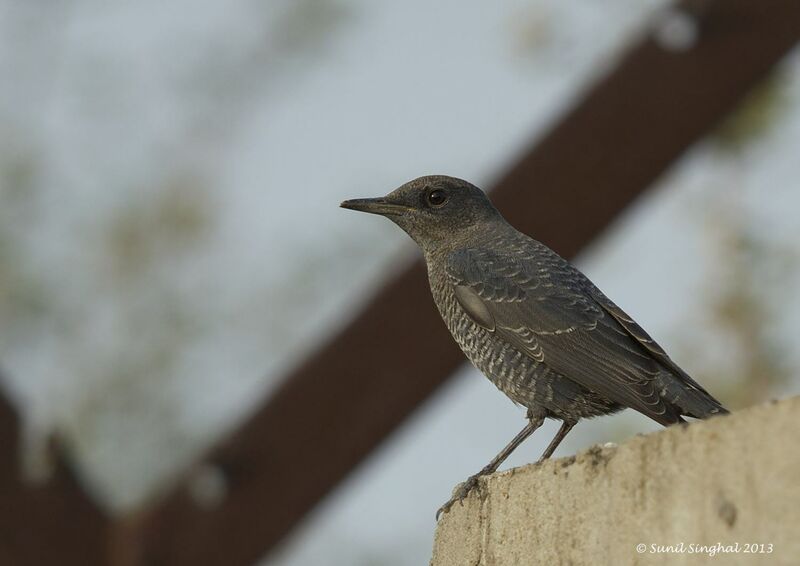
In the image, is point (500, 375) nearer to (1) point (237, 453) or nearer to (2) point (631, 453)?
(1) point (237, 453)

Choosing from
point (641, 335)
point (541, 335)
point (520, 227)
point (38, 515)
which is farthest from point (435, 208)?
point (38, 515)

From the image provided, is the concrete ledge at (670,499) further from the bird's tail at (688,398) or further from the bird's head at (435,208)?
the bird's head at (435,208)

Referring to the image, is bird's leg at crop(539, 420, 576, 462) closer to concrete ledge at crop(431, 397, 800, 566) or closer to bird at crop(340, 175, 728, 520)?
bird at crop(340, 175, 728, 520)

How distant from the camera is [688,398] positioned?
4.52 m

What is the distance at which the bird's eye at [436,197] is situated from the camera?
229 inches

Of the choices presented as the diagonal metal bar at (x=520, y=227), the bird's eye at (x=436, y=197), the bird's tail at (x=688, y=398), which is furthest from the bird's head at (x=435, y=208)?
the bird's tail at (x=688, y=398)

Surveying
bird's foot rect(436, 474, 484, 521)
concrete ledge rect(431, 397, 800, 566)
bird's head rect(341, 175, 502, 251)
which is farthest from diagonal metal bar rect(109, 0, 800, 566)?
concrete ledge rect(431, 397, 800, 566)

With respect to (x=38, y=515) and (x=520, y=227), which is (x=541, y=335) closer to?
(x=520, y=227)

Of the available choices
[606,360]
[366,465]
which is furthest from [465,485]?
[366,465]

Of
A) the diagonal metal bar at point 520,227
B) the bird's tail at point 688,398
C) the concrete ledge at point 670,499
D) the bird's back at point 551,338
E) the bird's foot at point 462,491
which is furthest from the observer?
the diagonal metal bar at point 520,227

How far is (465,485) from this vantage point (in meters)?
4.16

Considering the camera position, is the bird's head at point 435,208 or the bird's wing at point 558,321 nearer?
the bird's wing at point 558,321

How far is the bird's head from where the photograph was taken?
572 centimetres

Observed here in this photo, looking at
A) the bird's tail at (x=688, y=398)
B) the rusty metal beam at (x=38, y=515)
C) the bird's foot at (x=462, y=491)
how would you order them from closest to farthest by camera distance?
1. the bird's foot at (x=462, y=491)
2. the bird's tail at (x=688, y=398)
3. the rusty metal beam at (x=38, y=515)
